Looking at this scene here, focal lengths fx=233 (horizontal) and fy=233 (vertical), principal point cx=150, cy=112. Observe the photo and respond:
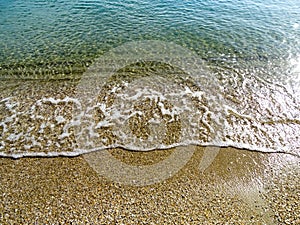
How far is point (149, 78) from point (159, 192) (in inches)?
177

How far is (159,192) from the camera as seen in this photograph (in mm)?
4719

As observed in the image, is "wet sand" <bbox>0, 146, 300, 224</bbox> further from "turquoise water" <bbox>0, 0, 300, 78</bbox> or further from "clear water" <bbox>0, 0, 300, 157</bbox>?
"turquoise water" <bbox>0, 0, 300, 78</bbox>

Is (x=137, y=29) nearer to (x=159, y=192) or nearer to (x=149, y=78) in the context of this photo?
(x=149, y=78)

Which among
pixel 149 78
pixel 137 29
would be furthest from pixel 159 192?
pixel 137 29

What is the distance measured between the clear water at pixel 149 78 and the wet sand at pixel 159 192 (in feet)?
1.34

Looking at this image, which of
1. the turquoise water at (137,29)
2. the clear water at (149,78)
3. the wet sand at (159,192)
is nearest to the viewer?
the wet sand at (159,192)

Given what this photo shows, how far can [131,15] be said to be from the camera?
1255 cm

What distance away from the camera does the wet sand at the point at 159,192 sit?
4.28m

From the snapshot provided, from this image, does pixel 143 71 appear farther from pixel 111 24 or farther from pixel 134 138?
pixel 111 24

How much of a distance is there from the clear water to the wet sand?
0.41 metres

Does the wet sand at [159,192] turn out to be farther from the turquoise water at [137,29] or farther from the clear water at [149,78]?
the turquoise water at [137,29]

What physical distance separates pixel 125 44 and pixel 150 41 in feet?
3.69

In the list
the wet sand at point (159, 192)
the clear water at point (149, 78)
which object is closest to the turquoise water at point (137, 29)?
the clear water at point (149, 78)

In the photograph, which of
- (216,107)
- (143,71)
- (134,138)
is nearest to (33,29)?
(143,71)
